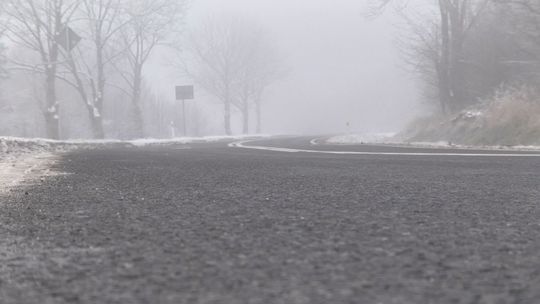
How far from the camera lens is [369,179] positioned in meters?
3.38

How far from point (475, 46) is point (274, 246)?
780 inches

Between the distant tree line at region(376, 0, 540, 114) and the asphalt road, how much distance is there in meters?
15.2

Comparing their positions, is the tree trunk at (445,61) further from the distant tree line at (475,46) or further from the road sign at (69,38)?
the road sign at (69,38)

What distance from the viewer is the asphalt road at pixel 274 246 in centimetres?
92

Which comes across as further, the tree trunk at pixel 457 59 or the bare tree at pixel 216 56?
the bare tree at pixel 216 56

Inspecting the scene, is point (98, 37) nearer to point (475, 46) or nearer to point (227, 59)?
point (475, 46)

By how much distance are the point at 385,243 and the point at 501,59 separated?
60.6 feet

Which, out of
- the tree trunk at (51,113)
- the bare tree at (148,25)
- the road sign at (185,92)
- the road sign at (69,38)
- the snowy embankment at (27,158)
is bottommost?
the snowy embankment at (27,158)

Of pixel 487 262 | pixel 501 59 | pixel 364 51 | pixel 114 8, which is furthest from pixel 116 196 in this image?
pixel 364 51

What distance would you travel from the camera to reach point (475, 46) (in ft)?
61.0

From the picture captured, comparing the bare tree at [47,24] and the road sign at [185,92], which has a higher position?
the bare tree at [47,24]

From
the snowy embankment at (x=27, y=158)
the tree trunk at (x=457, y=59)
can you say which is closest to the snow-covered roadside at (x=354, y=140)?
the tree trunk at (x=457, y=59)

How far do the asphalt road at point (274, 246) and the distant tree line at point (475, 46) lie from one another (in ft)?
49.7

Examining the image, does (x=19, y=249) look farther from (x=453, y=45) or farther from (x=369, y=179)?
(x=453, y=45)
